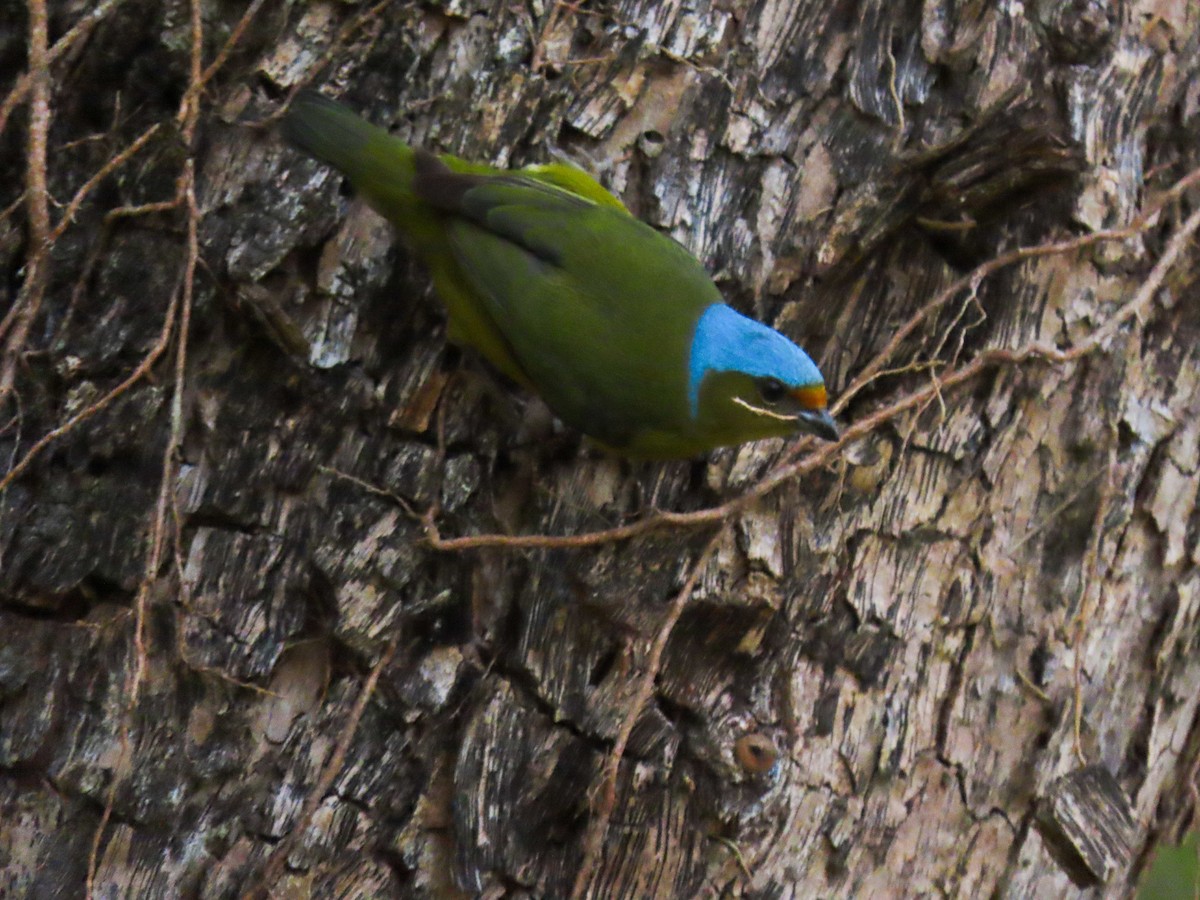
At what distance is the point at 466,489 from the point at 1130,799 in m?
1.84

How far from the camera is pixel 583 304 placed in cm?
280

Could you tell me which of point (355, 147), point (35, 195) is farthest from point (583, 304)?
point (35, 195)

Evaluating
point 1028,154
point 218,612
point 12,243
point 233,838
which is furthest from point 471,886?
point 1028,154

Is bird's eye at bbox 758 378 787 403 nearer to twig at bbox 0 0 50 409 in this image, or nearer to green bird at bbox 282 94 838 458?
green bird at bbox 282 94 838 458

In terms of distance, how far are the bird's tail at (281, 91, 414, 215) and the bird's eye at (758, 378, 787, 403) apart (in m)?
0.91

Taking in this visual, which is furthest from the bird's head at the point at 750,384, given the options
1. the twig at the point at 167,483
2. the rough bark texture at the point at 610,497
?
the twig at the point at 167,483

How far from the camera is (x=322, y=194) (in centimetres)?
264

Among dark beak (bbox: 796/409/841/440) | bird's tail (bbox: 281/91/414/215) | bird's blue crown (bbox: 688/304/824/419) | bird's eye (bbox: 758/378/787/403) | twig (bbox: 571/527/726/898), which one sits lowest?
twig (bbox: 571/527/726/898)

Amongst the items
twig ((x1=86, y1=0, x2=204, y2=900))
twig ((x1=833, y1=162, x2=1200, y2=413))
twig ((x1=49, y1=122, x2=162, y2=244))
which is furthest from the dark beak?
twig ((x1=49, y1=122, x2=162, y2=244))

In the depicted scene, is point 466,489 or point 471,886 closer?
point 471,886

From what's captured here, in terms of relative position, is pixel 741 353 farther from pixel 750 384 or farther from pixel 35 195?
pixel 35 195

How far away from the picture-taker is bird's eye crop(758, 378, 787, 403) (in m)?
2.59

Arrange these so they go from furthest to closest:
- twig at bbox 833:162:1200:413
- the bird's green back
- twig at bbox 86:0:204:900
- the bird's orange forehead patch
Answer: twig at bbox 833:162:1200:413, the bird's green back, the bird's orange forehead patch, twig at bbox 86:0:204:900

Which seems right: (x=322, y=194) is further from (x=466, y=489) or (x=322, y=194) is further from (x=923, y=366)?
(x=923, y=366)
